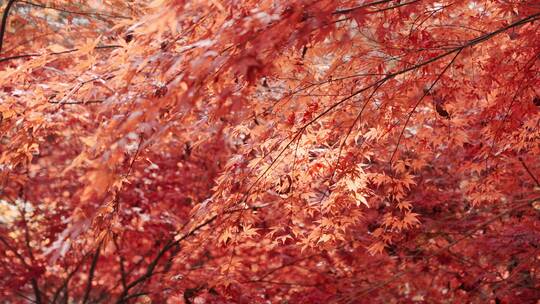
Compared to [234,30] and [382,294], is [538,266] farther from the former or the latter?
[234,30]

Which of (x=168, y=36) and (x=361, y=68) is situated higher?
(x=168, y=36)

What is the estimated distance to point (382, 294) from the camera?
608cm

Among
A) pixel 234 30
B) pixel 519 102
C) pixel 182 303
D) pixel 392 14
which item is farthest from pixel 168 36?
pixel 182 303

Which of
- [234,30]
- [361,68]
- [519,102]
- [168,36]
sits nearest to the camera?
[234,30]

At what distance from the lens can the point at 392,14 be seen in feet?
11.3

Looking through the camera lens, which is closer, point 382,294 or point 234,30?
point 234,30

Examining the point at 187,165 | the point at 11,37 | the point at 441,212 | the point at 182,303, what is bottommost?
the point at 441,212

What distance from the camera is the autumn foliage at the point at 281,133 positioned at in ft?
7.43

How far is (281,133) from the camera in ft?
12.2

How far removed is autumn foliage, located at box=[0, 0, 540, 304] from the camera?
227 cm

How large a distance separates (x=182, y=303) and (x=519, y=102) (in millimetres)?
3349

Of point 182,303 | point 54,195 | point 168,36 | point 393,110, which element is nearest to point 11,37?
point 54,195

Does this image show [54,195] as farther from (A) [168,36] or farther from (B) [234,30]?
(B) [234,30]

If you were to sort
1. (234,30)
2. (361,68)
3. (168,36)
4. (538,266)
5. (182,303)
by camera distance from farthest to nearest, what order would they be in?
(182,303) → (538,266) → (361,68) → (168,36) → (234,30)
